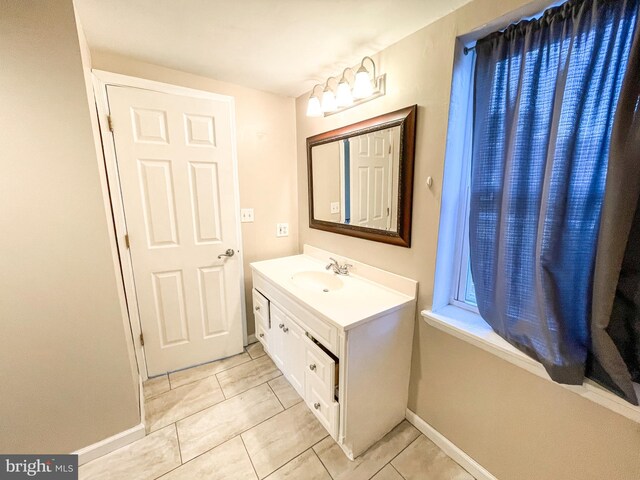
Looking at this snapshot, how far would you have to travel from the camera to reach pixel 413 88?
4.31 ft

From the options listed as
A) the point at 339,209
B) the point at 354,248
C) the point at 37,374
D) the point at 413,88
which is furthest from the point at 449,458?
the point at 37,374

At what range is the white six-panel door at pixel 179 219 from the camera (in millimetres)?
1654

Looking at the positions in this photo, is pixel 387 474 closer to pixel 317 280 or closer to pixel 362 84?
pixel 317 280

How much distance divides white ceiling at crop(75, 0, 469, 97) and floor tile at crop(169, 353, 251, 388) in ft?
7.03

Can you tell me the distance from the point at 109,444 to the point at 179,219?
130cm

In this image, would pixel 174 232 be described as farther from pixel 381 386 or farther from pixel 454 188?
pixel 454 188

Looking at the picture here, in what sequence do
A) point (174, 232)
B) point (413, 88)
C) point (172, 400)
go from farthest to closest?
point (174, 232)
point (172, 400)
point (413, 88)

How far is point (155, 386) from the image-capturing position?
6.05ft

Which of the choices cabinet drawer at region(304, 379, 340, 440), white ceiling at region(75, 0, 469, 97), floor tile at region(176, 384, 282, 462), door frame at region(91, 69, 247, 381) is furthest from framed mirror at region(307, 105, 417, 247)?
floor tile at region(176, 384, 282, 462)

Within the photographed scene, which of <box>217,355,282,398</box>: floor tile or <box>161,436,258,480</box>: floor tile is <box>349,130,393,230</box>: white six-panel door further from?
<box>161,436,258,480</box>: floor tile

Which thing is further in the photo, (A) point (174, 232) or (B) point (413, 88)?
(A) point (174, 232)

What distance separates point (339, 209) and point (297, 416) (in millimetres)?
1353

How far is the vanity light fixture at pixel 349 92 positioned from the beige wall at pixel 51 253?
119cm

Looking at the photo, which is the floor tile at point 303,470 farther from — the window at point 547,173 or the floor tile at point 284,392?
the window at point 547,173
